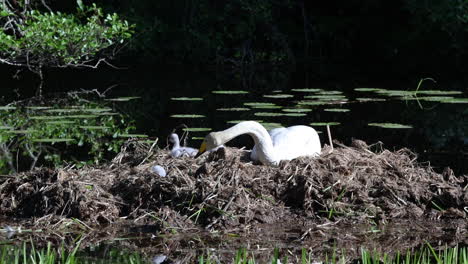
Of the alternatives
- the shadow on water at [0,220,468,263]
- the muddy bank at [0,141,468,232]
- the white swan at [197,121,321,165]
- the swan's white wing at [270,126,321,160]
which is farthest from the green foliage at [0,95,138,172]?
the shadow on water at [0,220,468,263]

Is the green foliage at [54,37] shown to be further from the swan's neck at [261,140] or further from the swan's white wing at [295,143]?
the swan's neck at [261,140]

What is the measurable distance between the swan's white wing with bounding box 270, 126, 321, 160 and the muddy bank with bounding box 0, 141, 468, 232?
391mm

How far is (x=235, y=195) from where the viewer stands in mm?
6824

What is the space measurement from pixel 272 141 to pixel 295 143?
26 centimetres

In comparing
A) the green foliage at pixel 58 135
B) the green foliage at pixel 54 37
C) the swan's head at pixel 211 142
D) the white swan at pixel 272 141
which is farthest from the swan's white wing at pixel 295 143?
the green foliage at pixel 54 37

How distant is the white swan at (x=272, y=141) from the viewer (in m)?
7.85

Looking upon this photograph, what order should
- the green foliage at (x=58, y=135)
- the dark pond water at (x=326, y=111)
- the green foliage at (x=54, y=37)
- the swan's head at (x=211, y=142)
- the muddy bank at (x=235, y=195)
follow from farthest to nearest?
the green foliage at (x=54, y=37) < the dark pond water at (x=326, y=111) < the green foliage at (x=58, y=135) < the swan's head at (x=211, y=142) < the muddy bank at (x=235, y=195)

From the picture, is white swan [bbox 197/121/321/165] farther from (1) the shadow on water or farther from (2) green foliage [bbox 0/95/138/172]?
(2) green foliage [bbox 0/95/138/172]

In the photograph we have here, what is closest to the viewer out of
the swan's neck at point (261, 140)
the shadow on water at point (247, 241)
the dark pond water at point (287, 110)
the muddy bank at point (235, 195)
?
the shadow on water at point (247, 241)

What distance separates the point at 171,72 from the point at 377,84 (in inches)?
301

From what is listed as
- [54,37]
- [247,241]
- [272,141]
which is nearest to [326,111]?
[272,141]

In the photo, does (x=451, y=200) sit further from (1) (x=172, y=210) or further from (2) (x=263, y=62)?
(2) (x=263, y=62)

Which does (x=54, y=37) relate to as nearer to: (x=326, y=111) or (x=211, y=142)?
(x=326, y=111)

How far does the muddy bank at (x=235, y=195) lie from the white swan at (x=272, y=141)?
0.20m
